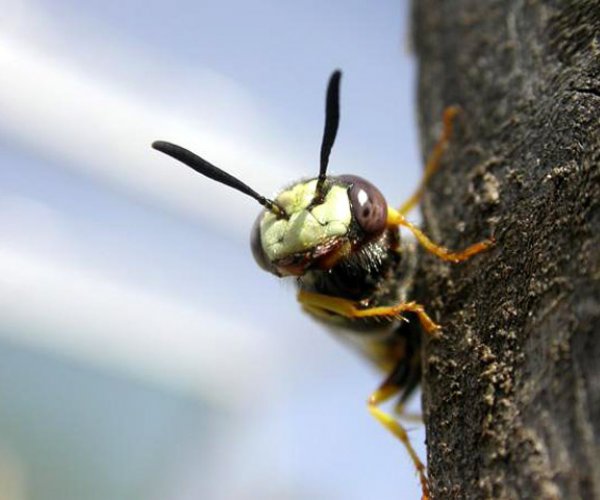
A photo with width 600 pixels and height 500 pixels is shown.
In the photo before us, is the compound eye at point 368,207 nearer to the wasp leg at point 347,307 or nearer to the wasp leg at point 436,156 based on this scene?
the wasp leg at point 347,307

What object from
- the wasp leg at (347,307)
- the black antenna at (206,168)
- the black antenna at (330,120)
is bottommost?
the wasp leg at (347,307)

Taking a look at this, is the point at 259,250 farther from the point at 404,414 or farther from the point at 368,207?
the point at 404,414

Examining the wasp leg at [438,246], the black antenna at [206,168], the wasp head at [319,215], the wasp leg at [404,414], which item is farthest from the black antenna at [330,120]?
the wasp leg at [404,414]

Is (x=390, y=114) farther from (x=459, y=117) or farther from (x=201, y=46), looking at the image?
(x=459, y=117)

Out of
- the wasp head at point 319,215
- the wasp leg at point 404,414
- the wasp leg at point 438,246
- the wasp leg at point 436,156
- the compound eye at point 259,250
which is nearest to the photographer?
the wasp leg at point 438,246

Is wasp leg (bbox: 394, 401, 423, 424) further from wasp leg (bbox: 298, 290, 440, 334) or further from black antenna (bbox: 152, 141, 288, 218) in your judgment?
black antenna (bbox: 152, 141, 288, 218)

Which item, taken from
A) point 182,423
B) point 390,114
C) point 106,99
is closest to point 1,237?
point 106,99
